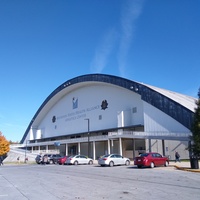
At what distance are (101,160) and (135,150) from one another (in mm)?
Answer: 16780

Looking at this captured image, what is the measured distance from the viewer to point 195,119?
22969 mm

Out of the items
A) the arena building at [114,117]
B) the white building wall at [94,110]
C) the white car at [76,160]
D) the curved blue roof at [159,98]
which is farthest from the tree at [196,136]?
the white building wall at [94,110]

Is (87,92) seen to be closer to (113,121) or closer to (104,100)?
(104,100)

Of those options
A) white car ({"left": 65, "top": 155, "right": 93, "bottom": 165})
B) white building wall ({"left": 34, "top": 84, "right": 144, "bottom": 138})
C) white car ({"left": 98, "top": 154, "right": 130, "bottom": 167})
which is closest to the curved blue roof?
white building wall ({"left": 34, "top": 84, "right": 144, "bottom": 138})

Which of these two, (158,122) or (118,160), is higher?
(158,122)

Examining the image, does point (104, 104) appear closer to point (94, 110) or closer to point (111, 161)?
point (94, 110)

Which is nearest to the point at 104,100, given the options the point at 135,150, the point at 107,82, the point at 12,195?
the point at 107,82

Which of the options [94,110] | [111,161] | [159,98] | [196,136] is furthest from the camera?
[94,110]

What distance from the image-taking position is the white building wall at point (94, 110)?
164 ft

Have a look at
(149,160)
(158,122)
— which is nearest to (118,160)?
(149,160)

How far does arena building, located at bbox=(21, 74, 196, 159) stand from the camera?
40.9 meters

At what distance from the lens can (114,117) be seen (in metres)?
53.1

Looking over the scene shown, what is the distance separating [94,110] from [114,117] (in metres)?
6.90

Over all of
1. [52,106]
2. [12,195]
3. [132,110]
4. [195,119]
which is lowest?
[12,195]
